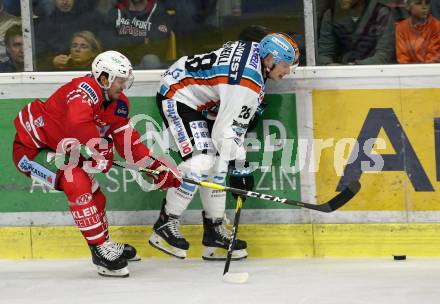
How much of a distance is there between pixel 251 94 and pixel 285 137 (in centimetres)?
45

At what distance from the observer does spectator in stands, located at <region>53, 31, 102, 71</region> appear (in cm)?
629

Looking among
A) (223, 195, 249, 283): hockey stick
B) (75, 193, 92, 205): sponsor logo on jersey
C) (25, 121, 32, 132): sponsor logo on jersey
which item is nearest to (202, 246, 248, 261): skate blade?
(223, 195, 249, 283): hockey stick

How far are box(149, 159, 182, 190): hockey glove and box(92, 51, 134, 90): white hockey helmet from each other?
46 centimetres

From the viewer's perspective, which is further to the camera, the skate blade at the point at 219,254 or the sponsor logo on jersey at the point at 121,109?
the skate blade at the point at 219,254

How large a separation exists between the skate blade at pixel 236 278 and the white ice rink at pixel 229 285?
0.10ft

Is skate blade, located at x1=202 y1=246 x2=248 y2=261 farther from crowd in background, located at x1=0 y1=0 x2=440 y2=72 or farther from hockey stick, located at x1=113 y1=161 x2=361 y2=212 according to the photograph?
crowd in background, located at x1=0 y1=0 x2=440 y2=72

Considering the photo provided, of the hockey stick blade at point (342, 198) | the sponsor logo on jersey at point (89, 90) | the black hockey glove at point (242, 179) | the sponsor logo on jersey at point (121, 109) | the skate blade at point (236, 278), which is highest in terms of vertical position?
the sponsor logo on jersey at point (89, 90)

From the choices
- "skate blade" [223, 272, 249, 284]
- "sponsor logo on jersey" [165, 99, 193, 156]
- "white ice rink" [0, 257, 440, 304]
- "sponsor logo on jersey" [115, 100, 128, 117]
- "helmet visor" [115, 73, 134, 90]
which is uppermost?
"helmet visor" [115, 73, 134, 90]

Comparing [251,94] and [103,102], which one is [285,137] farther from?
[103,102]

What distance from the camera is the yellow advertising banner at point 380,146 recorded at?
5.98 meters

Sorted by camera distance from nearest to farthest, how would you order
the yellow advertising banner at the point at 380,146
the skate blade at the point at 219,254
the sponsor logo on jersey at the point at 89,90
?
1. the sponsor logo on jersey at the point at 89,90
2. the yellow advertising banner at the point at 380,146
3. the skate blade at the point at 219,254

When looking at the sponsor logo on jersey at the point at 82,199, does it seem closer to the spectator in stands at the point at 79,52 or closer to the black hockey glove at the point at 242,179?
the black hockey glove at the point at 242,179

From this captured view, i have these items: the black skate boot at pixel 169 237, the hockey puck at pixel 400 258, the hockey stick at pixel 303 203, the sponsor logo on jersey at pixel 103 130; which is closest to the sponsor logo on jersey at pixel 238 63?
the hockey stick at pixel 303 203

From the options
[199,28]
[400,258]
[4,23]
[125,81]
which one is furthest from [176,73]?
[400,258]
